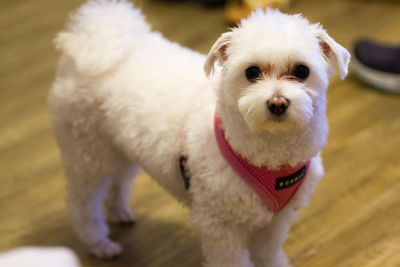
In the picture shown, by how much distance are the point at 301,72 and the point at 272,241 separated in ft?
1.77

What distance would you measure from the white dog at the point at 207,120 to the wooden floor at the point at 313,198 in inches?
7.0

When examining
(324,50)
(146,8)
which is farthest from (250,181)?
(146,8)

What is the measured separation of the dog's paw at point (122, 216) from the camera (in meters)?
1.87

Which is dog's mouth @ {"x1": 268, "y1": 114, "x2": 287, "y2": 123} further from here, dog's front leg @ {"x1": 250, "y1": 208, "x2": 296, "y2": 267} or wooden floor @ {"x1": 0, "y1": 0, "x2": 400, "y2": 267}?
wooden floor @ {"x1": 0, "y1": 0, "x2": 400, "y2": 267}

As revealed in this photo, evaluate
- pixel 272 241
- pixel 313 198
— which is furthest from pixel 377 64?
pixel 272 241

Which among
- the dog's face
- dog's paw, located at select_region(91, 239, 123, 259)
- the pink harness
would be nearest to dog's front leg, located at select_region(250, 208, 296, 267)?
the pink harness

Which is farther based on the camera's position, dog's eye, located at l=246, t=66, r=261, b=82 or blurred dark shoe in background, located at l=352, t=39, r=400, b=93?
blurred dark shoe in background, located at l=352, t=39, r=400, b=93

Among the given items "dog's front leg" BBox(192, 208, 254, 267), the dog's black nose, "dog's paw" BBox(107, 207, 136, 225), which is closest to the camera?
the dog's black nose

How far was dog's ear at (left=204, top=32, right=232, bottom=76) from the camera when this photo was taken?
47.5 inches

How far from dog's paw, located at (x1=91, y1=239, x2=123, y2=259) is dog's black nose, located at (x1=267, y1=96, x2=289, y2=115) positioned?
0.90m

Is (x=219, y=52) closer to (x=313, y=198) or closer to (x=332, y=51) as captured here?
(x=332, y=51)

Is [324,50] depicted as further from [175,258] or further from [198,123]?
[175,258]

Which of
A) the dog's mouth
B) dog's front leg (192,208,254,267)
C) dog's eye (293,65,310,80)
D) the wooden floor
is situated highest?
dog's eye (293,65,310,80)

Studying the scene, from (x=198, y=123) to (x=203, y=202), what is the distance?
7.9 inches
